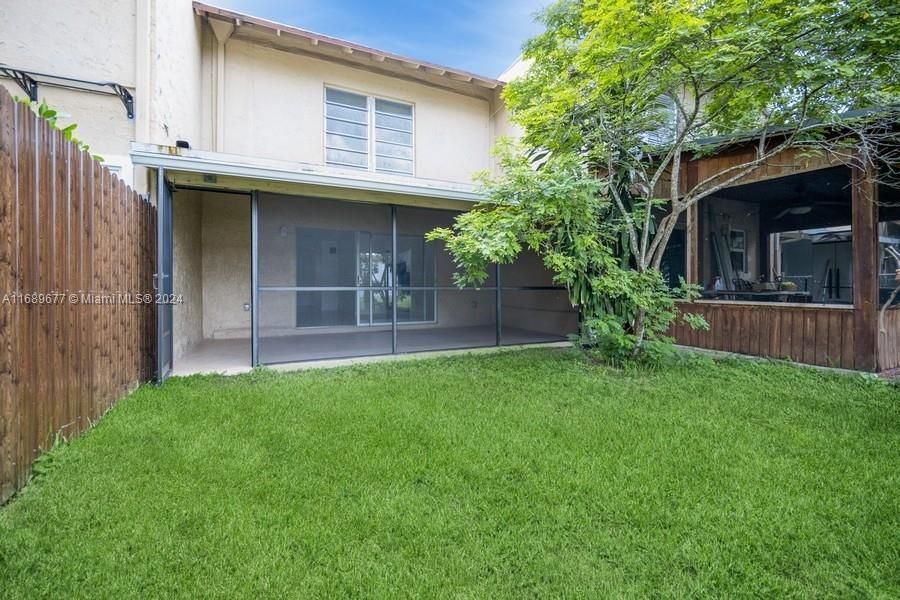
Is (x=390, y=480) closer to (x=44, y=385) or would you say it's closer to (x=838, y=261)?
(x=44, y=385)

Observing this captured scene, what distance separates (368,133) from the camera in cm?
899

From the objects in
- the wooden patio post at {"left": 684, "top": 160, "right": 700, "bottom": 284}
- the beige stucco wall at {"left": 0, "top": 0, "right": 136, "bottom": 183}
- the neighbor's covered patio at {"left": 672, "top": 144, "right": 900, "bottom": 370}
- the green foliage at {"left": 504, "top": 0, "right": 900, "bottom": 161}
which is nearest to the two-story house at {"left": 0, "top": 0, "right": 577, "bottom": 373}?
the beige stucco wall at {"left": 0, "top": 0, "right": 136, "bottom": 183}

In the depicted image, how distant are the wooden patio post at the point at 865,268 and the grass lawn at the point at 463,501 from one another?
1326 millimetres

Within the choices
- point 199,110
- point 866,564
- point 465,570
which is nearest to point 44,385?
point 465,570

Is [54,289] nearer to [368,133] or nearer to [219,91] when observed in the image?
[219,91]

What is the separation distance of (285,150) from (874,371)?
9.50 meters

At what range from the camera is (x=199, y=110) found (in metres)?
7.38

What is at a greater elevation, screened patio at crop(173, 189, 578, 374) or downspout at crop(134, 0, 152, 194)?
downspout at crop(134, 0, 152, 194)

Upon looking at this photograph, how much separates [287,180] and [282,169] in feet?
0.42

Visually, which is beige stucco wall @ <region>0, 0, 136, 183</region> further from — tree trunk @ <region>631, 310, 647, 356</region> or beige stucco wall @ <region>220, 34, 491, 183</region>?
tree trunk @ <region>631, 310, 647, 356</region>

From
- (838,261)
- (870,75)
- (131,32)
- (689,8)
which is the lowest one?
(838,261)

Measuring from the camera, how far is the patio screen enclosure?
823 cm

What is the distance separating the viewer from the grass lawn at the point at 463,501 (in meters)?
1.71

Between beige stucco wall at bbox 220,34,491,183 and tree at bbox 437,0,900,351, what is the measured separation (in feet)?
13.3
